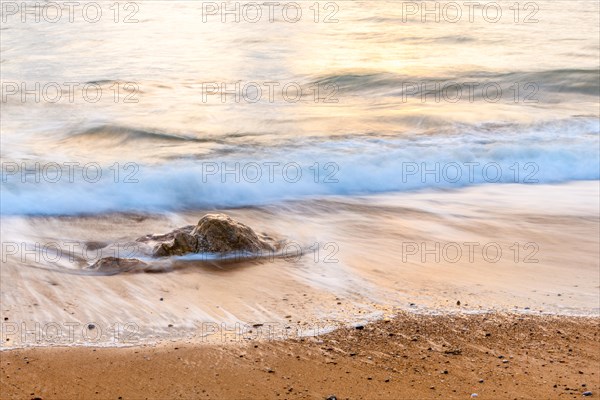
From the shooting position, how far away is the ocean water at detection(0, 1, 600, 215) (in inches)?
321

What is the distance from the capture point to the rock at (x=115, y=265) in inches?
212

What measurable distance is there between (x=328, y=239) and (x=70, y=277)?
197 cm

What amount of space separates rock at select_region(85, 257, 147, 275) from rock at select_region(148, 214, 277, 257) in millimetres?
205

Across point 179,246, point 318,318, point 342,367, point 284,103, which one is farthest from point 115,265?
point 284,103

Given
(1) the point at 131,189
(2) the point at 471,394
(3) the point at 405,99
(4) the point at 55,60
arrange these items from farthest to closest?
(4) the point at 55,60 < (3) the point at 405,99 < (1) the point at 131,189 < (2) the point at 471,394

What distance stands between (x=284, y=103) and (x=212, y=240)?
660cm

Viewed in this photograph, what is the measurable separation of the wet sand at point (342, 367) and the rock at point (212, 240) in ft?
4.56

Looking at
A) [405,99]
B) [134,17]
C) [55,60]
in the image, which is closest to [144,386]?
[405,99]

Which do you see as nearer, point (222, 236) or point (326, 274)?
point (326, 274)

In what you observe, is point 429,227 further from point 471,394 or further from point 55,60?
point 55,60

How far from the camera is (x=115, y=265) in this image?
5445 millimetres

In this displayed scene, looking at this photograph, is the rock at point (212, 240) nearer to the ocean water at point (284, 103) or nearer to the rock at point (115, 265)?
the rock at point (115, 265)

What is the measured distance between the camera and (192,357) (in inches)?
162

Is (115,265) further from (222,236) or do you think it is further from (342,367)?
(342,367)
